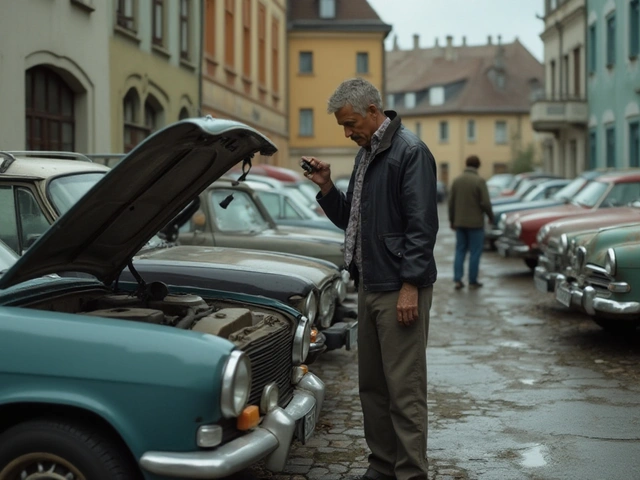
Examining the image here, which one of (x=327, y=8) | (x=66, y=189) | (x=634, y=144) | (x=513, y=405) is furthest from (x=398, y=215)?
(x=327, y=8)

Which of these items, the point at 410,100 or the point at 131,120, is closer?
the point at 131,120

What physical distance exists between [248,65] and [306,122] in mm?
17604

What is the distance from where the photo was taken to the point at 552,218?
53.3ft

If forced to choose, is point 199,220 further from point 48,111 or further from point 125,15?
point 125,15

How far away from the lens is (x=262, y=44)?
3653 cm

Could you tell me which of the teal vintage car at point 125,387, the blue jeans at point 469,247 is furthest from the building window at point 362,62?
the teal vintage car at point 125,387

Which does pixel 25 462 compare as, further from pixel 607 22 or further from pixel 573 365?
pixel 607 22

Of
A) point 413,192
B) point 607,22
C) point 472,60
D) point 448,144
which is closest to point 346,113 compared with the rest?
point 413,192

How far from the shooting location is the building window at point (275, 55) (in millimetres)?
39066

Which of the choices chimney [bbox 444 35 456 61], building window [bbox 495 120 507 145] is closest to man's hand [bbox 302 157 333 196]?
building window [bbox 495 120 507 145]

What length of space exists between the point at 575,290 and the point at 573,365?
3.81ft

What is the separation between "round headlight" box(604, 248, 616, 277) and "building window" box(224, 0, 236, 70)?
2158 centimetres

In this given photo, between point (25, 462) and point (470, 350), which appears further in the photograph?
point (470, 350)

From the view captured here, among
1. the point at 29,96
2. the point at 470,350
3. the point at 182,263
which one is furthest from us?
the point at 29,96
